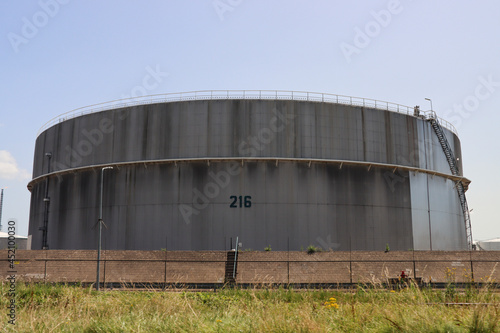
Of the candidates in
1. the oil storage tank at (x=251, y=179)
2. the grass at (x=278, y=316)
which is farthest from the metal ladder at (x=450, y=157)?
the grass at (x=278, y=316)

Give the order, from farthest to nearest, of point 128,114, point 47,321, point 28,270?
point 128,114 < point 28,270 < point 47,321

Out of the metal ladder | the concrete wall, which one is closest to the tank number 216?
the concrete wall

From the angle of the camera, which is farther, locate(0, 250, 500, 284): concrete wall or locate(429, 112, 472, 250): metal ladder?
locate(429, 112, 472, 250): metal ladder

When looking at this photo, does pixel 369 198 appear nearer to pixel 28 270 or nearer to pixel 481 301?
pixel 28 270

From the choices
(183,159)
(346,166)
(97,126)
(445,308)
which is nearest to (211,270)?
(183,159)

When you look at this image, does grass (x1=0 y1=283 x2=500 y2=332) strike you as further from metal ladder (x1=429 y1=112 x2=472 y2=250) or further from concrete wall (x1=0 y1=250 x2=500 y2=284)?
metal ladder (x1=429 y1=112 x2=472 y2=250)

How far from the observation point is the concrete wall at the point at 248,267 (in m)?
31.5

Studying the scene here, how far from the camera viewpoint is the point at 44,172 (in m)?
48.1

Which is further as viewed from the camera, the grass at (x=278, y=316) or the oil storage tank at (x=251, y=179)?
the oil storage tank at (x=251, y=179)

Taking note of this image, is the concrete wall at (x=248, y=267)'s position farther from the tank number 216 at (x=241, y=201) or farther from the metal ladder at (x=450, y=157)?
the metal ladder at (x=450, y=157)

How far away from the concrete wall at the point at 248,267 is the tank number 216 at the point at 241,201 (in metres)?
6.32

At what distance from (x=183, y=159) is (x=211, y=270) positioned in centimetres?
1132

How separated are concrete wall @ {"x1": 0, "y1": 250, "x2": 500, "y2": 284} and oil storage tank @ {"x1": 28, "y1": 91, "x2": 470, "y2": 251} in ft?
18.4

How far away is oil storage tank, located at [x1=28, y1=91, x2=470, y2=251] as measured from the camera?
3931 centimetres
